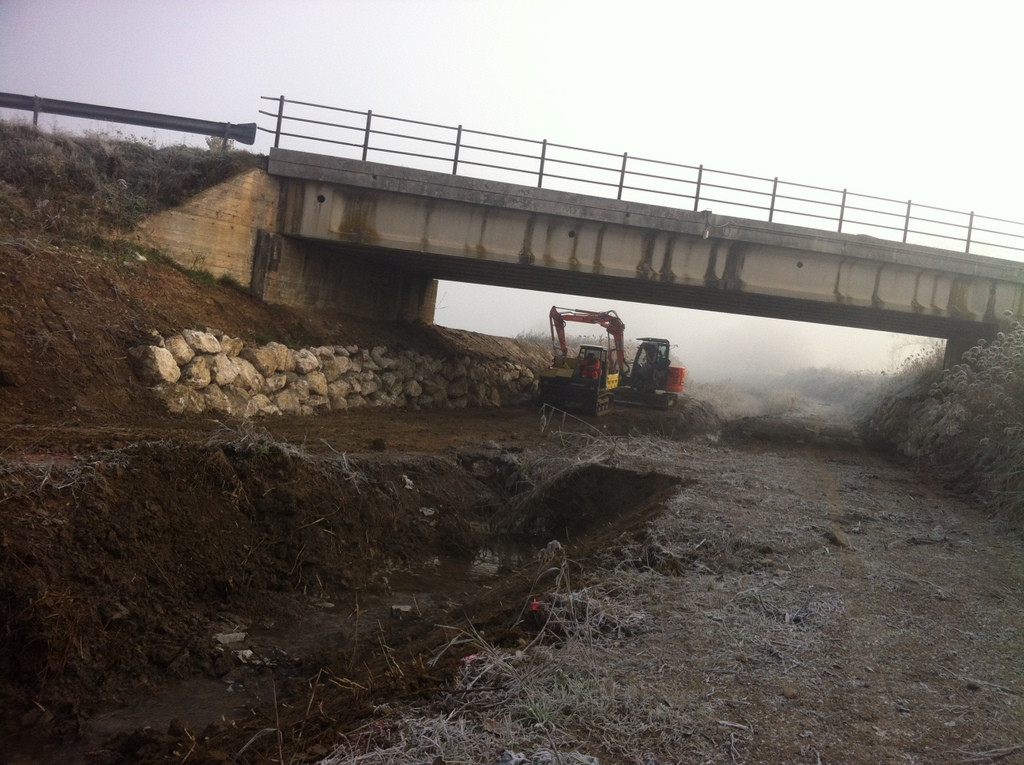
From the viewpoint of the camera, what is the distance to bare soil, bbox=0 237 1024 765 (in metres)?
4.54

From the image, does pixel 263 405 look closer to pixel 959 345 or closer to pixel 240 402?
pixel 240 402

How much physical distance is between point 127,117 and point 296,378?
27.8ft

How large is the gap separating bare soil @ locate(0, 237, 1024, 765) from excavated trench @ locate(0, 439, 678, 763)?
27 millimetres

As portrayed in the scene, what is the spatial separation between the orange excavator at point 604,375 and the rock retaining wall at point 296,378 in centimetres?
200

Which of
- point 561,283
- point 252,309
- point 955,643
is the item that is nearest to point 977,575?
point 955,643

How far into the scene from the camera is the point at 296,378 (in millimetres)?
15977

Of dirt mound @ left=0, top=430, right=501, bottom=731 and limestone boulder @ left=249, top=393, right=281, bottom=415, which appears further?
limestone boulder @ left=249, top=393, right=281, bottom=415

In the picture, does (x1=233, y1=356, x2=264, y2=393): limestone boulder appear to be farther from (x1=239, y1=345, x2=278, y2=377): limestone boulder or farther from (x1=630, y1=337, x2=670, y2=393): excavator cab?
(x1=630, y1=337, x2=670, y2=393): excavator cab

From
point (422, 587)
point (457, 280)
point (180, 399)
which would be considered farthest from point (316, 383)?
point (457, 280)

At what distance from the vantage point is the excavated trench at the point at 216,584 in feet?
19.4

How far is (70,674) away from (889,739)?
19.1 ft

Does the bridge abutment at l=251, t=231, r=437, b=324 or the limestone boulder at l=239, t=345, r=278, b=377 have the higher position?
the bridge abutment at l=251, t=231, r=437, b=324

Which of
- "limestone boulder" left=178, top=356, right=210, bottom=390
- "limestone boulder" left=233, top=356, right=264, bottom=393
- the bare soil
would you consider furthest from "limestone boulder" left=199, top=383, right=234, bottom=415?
the bare soil

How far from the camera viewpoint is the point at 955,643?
565 centimetres
